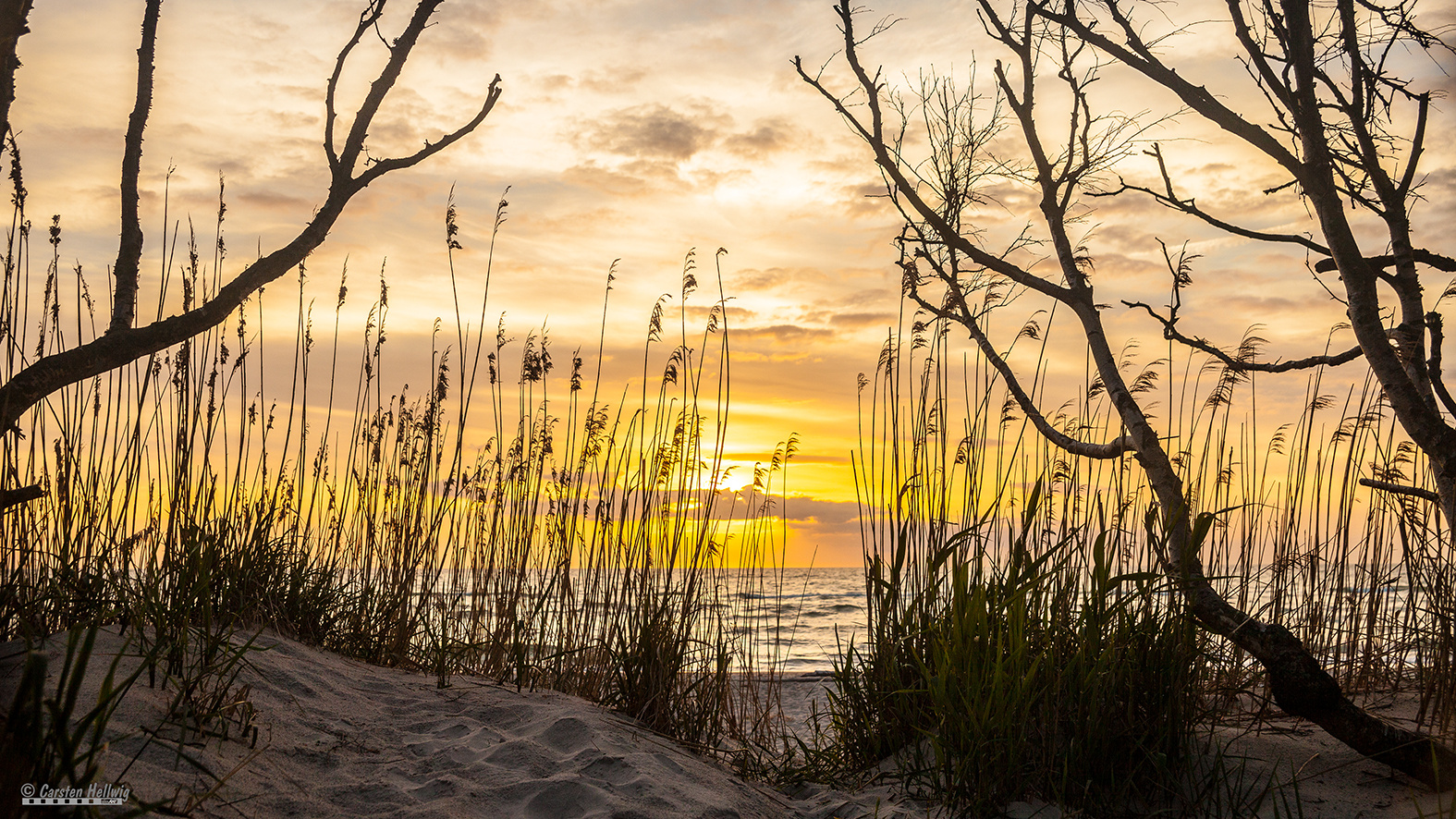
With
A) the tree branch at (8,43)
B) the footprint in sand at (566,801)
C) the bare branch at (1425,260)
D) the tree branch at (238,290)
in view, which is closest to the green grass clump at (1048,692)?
the footprint in sand at (566,801)

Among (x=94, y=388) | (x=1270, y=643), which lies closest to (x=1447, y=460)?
(x=1270, y=643)

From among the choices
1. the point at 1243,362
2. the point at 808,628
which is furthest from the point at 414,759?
the point at 808,628

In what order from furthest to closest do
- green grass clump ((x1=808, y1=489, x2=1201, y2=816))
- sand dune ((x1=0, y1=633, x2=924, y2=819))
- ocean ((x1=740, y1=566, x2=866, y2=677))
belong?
ocean ((x1=740, y1=566, x2=866, y2=677))
green grass clump ((x1=808, y1=489, x2=1201, y2=816))
sand dune ((x1=0, y1=633, x2=924, y2=819))

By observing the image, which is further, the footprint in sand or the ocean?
the ocean

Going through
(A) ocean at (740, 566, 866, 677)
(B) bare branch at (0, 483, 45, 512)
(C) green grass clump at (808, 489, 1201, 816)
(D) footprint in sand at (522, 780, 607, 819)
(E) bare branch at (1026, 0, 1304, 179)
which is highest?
(E) bare branch at (1026, 0, 1304, 179)

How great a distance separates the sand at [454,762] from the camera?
6.68 feet

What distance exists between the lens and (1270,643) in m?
2.76

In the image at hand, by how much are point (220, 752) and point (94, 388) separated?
6.66 ft

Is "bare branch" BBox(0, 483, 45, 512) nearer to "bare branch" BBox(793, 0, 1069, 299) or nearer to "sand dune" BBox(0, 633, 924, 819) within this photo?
"sand dune" BBox(0, 633, 924, 819)

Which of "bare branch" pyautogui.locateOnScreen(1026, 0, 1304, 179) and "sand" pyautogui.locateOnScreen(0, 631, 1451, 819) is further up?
"bare branch" pyautogui.locateOnScreen(1026, 0, 1304, 179)

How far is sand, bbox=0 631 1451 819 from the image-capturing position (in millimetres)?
2035

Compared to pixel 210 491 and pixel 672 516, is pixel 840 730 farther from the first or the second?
pixel 210 491

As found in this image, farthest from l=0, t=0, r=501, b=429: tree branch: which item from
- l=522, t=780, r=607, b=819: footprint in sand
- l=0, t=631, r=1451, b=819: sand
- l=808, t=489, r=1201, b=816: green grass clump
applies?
l=808, t=489, r=1201, b=816: green grass clump

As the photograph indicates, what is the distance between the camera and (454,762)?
8.18 feet
